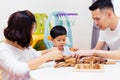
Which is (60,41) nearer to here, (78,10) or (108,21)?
(108,21)

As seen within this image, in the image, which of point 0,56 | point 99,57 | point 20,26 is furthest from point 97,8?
point 0,56

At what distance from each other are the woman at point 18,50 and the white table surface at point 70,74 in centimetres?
6

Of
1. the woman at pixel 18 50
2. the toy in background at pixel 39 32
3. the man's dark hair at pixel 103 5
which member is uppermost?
the man's dark hair at pixel 103 5

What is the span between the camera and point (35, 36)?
335 centimetres

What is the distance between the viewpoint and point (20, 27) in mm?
1439

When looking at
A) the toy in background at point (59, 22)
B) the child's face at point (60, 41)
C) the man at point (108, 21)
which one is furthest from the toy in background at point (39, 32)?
the man at point (108, 21)

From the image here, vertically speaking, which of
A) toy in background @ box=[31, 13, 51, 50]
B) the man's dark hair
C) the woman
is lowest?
toy in background @ box=[31, 13, 51, 50]

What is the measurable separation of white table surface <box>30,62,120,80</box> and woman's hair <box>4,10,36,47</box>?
23 centimetres

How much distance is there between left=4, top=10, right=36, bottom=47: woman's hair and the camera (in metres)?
1.43

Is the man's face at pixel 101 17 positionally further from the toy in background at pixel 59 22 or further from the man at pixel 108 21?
the toy in background at pixel 59 22

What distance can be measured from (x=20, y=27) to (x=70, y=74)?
42 cm

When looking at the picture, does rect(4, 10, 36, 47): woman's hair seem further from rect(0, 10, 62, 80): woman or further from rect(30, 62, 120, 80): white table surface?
rect(30, 62, 120, 80): white table surface

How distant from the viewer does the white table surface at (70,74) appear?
119 centimetres

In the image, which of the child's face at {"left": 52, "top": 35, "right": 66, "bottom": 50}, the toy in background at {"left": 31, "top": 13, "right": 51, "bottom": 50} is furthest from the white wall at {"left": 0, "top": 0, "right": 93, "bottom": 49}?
the child's face at {"left": 52, "top": 35, "right": 66, "bottom": 50}
